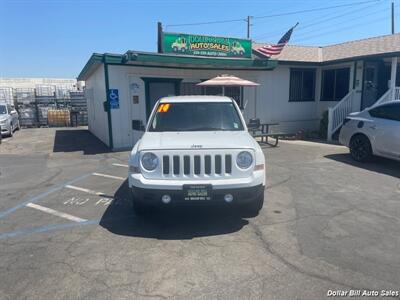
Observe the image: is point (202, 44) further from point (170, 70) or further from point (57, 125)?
point (57, 125)

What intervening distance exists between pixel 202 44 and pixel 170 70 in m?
1.71

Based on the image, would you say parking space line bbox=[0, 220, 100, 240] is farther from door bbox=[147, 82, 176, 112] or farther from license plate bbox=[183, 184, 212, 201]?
door bbox=[147, 82, 176, 112]

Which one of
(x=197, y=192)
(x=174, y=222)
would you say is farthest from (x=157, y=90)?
(x=197, y=192)

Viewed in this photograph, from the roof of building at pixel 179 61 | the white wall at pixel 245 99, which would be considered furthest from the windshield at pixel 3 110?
the roof of building at pixel 179 61

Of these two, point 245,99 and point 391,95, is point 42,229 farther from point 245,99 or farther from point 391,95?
point 391,95

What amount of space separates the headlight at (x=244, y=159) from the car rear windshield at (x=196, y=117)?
117 cm

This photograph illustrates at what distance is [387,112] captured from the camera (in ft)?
28.1

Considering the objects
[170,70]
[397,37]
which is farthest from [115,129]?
[397,37]

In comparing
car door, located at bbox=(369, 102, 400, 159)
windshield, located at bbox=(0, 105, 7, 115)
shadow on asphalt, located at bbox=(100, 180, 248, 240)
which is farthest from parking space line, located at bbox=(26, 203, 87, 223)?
windshield, located at bbox=(0, 105, 7, 115)

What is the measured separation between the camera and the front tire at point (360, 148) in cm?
899

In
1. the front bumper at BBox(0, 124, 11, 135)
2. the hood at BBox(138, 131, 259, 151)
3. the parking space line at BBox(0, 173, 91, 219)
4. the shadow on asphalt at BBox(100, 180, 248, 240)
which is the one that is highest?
the hood at BBox(138, 131, 259, 151)

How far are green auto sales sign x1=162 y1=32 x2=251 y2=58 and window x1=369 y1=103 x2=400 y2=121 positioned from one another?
7132mm

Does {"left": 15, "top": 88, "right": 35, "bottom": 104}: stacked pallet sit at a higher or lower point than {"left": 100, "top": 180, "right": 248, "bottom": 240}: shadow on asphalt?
higher

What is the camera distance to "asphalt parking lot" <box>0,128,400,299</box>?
3352 millimetres
